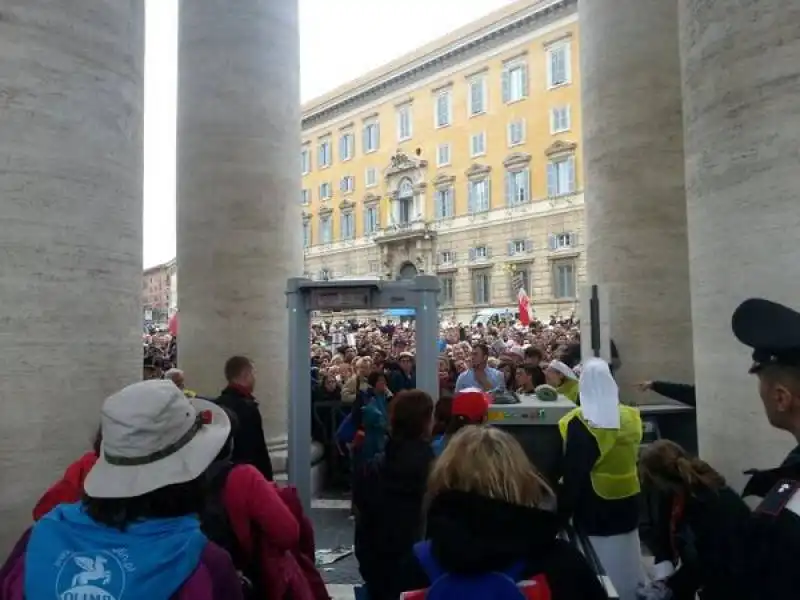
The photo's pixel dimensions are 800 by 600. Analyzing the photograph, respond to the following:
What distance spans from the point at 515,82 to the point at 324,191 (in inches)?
930

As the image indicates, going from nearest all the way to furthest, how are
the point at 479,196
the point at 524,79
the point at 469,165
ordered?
the point at 524,79 < the point at 479,196 < the point at 469,165

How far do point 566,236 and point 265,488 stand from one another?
4424 centimetres

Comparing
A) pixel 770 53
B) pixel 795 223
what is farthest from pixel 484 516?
pixel 770 53

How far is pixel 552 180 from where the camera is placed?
47031mm

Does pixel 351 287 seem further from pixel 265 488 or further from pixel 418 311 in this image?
pixel 265 488

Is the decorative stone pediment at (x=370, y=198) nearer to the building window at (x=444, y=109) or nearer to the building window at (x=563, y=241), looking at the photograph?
the building window at (x=444, y=109)

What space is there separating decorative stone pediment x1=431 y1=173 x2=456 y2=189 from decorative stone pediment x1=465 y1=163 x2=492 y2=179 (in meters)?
1.55

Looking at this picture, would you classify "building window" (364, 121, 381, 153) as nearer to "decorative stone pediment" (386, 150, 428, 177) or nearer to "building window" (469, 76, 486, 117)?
"decorative stone pediment" (386, 150, 428, 177)

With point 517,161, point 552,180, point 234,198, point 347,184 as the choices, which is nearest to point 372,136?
point 347,184

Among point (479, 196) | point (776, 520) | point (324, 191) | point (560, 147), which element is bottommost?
point (776, 520)

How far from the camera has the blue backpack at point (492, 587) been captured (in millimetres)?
2057

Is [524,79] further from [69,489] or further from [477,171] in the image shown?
[69,489]

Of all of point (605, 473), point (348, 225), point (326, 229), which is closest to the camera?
point (605, 473)

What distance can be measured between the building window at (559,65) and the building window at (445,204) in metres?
11.4
